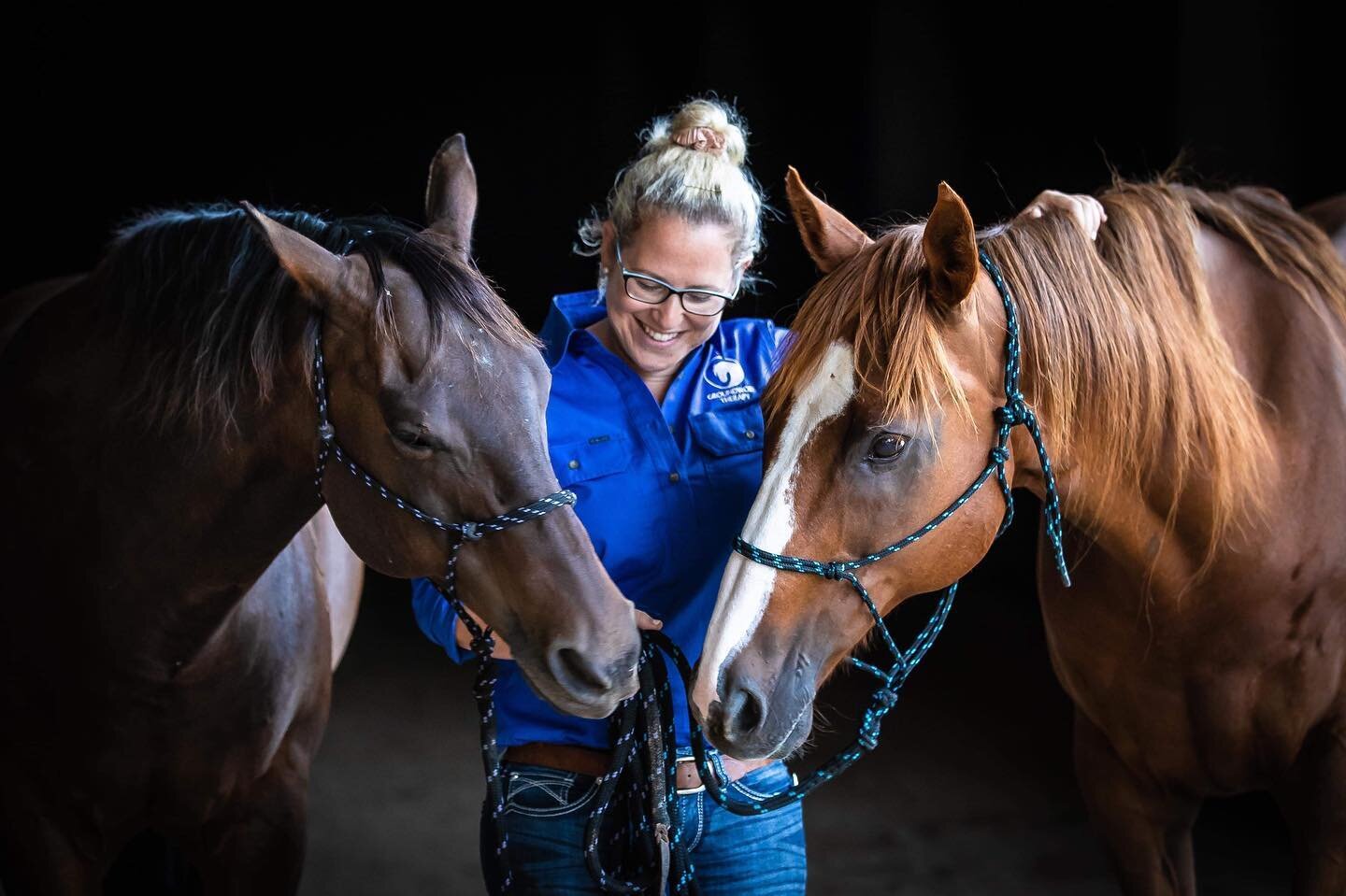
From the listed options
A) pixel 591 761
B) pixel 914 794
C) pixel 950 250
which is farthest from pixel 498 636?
pixel 914 794

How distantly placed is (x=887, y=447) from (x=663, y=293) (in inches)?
17.4

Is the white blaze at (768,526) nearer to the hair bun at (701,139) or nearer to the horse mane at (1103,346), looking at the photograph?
the horse mane at (1103,346)

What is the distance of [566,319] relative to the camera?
5.99ft

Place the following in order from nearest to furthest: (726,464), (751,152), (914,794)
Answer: (726,464) → (914,794) → (751,152)

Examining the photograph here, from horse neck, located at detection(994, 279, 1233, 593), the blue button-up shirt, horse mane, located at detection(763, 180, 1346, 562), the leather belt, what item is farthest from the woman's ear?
the leather belt

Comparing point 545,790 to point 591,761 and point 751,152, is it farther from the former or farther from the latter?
point 751,152

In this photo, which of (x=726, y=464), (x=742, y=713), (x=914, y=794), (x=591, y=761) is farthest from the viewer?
(x=914, y=794)

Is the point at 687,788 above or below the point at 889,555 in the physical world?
below

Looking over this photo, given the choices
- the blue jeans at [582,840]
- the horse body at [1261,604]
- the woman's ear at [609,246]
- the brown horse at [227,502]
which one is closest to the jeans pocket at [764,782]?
the blue jeans at [582,840]

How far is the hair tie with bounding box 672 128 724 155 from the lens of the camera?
1796 mm

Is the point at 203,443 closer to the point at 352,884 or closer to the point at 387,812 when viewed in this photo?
the point at 352,884

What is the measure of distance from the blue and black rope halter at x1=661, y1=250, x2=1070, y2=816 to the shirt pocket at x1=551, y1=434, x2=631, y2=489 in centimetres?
29

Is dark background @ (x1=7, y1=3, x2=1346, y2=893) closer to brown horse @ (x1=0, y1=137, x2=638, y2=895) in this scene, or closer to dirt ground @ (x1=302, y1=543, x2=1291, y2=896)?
dirt ground @ (x1=302, y1=543, x2=1291, y2=896)

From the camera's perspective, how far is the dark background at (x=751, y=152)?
3.57 metres
